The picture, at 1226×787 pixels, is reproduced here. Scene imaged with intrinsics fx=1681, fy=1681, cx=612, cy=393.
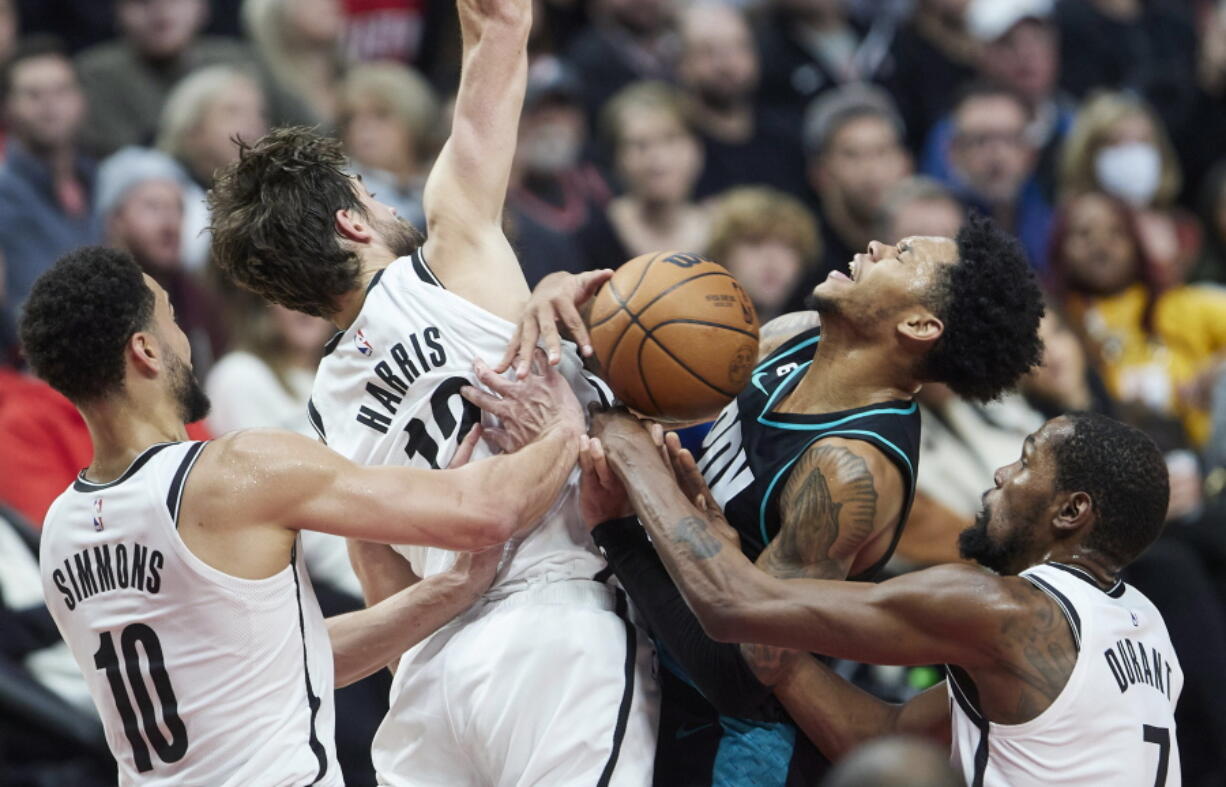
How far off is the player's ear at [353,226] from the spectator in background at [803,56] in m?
6.51

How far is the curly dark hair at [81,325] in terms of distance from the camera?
167 inches

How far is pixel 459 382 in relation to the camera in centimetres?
460

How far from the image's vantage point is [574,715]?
4.42m

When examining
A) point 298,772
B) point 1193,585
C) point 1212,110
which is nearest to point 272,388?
point 298,772

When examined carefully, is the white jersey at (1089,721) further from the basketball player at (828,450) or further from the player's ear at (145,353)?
the player's ear at (145,353)

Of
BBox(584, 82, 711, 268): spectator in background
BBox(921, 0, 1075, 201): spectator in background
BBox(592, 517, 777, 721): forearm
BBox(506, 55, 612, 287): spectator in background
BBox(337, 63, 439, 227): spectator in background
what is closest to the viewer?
BBox(592, 517, 777, 721): forearm

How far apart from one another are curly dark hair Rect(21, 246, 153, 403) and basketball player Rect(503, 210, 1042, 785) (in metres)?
1.00

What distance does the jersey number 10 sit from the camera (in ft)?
13.9

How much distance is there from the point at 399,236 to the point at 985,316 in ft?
5.53

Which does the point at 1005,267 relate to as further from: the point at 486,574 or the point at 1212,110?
the point at 1212,110

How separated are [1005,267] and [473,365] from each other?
150 centimetres

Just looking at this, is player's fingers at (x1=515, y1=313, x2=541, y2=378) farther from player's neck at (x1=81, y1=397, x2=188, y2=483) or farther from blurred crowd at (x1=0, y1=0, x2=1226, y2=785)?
blurred crowd at (x1=0, y1=0, x2=1226, y2=785)

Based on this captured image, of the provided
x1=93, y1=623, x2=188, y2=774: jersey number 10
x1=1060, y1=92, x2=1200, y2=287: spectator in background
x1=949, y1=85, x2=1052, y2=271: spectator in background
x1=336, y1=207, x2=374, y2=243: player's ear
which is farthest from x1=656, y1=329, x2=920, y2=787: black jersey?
x1=1060, y1=92, x2=1200, y2=287: spectator in background

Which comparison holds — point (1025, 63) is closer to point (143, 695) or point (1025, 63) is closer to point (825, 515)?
point (825, 515)
